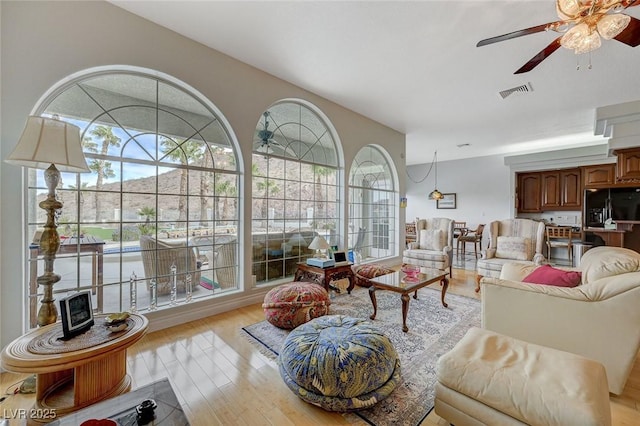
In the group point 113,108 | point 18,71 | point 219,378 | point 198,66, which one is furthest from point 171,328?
point 198,66

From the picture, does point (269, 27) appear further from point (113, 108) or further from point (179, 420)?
point (179, 420)

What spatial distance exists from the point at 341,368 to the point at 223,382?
2.99ft

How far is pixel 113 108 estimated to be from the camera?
8.73 ft

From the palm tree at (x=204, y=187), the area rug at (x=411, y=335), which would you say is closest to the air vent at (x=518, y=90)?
the area rug at (x=411, y=335)

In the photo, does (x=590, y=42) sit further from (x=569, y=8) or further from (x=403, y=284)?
(x=403, y=284)

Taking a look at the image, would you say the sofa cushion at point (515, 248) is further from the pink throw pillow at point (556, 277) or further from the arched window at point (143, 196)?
the arched window at point (143, 196)

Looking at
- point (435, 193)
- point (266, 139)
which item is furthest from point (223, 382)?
point (435, 193)

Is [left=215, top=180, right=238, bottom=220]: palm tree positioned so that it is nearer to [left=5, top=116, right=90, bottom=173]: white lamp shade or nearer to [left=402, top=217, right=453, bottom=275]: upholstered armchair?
[left=5, top=116, right=90, bottom=173]: white lamp shade

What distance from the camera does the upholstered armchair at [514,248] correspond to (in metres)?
4.07

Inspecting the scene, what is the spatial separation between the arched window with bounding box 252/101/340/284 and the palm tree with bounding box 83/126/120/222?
159cm

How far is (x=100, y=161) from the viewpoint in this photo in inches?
102

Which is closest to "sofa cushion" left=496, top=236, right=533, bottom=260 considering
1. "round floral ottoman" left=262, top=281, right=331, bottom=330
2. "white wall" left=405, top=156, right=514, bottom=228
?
"round floral ottoman" left=262, top=281, right=331, bottom=330

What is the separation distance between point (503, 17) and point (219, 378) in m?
3.93

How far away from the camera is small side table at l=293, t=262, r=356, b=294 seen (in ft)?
11.6
